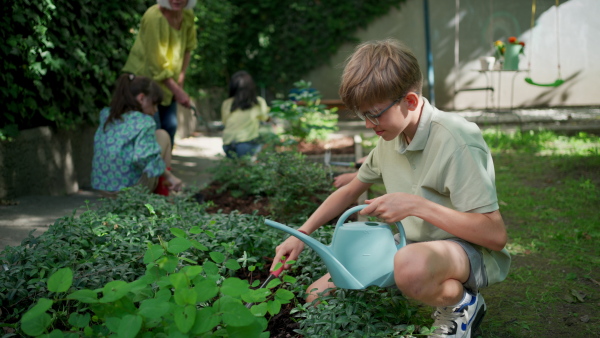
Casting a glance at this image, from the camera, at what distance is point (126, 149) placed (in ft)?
13.6

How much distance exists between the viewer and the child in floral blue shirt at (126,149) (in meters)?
4.11

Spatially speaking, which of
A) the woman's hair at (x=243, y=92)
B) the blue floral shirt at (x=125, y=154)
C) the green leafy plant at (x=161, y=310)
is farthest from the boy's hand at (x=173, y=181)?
the green leafy plant at (x=161, y=310)

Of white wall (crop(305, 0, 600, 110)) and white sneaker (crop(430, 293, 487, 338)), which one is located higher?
white wall (crop(305, 0, 600, 110))

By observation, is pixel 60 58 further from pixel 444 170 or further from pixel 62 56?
pixel 444 170

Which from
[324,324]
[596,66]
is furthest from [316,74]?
[324,324]

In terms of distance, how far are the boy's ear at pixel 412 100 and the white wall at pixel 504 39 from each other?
9.09m

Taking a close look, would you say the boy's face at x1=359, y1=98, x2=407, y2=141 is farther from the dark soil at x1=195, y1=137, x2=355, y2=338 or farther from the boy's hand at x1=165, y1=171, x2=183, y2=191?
the boy's hand at x1=165, y1=171, x2=183, y2=191

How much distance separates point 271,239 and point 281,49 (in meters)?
9.73

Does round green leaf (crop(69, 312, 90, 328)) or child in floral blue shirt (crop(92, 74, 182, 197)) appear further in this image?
child in floral blue shirt (crop(92, 74, 182, 197))

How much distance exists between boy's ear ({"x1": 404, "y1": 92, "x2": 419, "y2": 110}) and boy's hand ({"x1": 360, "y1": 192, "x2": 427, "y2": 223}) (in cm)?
35

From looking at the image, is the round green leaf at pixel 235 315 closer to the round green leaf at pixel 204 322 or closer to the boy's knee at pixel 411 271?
the round green leaf at pixel 204 322

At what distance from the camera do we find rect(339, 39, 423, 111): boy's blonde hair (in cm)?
197

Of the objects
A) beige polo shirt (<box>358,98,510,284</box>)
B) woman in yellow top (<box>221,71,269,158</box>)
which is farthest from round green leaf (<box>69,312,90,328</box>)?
woman in yellow top (<box>221,71,269,158</box>)

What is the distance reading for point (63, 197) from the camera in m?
4.56
